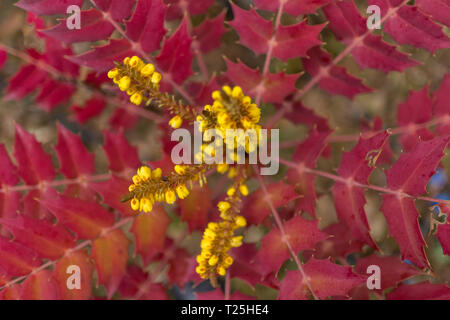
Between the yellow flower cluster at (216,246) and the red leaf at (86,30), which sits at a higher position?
the red leaf at (86,30)

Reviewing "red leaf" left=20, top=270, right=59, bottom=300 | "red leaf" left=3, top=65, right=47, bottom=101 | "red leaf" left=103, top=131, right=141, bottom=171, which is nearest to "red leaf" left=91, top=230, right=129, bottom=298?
"red leaf" left=20, top=270, right=59, bottom=300

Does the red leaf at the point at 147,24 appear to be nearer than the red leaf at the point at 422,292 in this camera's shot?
Yes

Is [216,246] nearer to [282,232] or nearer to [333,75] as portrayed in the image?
[282,232]

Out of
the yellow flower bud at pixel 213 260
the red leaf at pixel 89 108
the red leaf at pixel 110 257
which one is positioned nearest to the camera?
the yellow flower bud at pixel 213 260

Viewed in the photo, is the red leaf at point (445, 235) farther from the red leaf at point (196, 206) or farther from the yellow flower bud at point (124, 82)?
the yellow flower bud at point (124, 82)

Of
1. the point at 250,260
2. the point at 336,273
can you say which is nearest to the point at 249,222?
the point at 250,260

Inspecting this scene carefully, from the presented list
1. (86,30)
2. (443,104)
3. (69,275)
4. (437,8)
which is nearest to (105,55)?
(86,30)

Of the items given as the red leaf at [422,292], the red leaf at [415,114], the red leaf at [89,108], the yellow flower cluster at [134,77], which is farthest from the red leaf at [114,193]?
the red leaf at [415,114]
